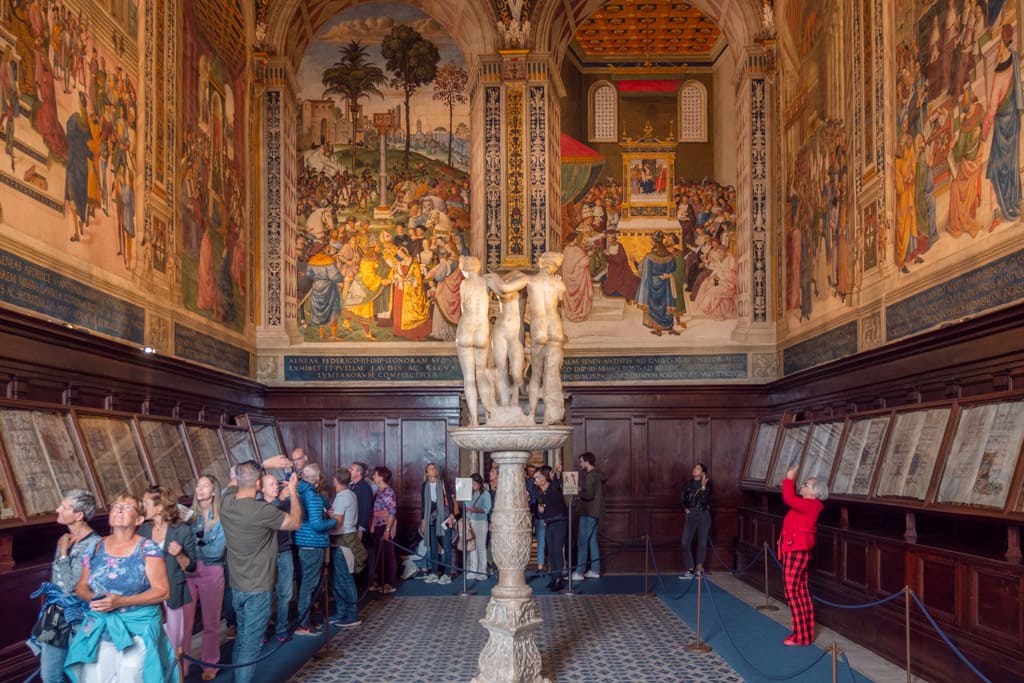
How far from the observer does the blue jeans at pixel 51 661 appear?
5078 mm

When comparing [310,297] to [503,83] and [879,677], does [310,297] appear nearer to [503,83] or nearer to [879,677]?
[503,83]

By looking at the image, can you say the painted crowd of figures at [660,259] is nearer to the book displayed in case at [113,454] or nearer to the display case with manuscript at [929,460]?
the display case with manuscript at [929,460]

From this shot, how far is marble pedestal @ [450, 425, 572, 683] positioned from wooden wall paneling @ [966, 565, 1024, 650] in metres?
3.19

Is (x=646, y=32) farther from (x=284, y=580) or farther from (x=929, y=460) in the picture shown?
(x=284, y=580)

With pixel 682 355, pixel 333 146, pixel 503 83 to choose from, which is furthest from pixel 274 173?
pixel 682 355

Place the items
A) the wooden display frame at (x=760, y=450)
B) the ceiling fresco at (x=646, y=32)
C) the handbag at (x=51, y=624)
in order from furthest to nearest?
the ceiling fresco at (x=646, y=32)
the wooden display frame at (x=760, y=450)
the handbag at (x=51, y=624)

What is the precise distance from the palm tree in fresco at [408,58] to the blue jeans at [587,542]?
769 cm

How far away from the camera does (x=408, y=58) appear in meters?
16.1

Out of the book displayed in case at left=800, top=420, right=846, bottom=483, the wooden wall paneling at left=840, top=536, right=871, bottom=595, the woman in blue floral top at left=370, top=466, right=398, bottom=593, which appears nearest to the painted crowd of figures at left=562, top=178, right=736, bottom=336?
the book displayed in case at left=800, top=420, right=846, bottom=483

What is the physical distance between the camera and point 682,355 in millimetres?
15102

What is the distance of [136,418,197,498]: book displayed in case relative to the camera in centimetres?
948

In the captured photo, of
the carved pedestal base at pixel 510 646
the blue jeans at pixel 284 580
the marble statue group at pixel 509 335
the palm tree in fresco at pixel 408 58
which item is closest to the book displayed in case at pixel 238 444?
the blue jeans at pixel 284 580

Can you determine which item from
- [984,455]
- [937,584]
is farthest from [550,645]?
Answer: [984,455]

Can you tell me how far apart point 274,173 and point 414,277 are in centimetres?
281
